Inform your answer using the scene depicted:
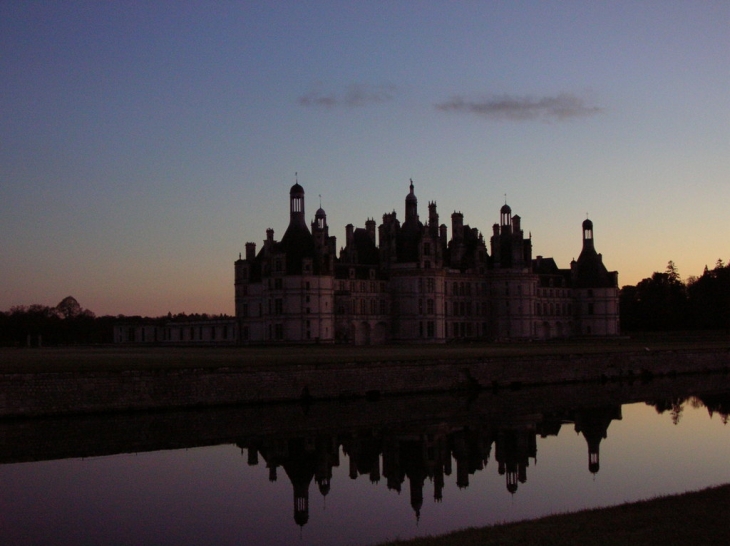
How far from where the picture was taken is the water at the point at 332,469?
56.6 feet

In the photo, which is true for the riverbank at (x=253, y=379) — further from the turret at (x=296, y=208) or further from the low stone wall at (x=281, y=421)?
the turret at (x=296, y=208)

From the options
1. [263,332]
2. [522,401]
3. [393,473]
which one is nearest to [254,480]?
[393,473]

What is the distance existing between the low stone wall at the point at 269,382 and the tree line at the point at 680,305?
62.2m

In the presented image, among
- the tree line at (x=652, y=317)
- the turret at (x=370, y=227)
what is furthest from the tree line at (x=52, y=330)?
the turret at (x=370, y=227)

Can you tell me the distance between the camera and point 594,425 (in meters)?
31.8

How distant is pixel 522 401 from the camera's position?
39.1m

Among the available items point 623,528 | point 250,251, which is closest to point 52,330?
point 250,251

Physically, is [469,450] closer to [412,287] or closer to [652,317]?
[412,287]

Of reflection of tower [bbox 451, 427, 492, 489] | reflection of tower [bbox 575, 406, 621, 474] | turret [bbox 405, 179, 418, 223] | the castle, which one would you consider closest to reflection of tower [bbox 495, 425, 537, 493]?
reflection of tower [bbox 451, 427, 492, 489]

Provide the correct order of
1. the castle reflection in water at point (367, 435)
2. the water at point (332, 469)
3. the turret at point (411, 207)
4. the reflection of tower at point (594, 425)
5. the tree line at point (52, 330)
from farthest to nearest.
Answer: the tree line at point (52, 330)
the turret at point (411, 207)
the reflection of tower at point (594, 425)
the castle reflection in water at point (367, 435)
the water at point (332, 469)

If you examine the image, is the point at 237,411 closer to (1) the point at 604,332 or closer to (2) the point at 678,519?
(2) the point at 678,519

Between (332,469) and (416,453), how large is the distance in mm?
3214

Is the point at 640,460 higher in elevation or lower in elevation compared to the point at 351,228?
lower

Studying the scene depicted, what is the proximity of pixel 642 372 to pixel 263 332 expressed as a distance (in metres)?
38.0
